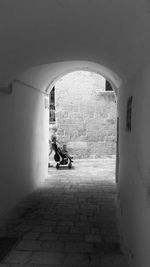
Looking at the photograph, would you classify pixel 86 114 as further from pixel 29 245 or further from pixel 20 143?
pixel 29 245

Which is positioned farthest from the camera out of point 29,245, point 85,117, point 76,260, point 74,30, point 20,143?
point 85,117

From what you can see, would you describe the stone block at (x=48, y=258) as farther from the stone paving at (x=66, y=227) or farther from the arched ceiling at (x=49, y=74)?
the arched ceiling at (x=49, y=74)

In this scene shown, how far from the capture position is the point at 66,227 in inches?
186

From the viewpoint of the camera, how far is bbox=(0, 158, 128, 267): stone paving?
3.61m

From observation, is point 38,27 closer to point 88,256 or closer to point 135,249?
point 135,249

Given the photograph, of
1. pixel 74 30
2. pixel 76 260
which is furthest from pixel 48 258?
pixel 74 30

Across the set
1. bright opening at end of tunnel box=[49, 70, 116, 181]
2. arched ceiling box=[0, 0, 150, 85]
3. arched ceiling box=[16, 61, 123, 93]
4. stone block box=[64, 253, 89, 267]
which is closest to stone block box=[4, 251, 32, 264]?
stone block box=[64, 253, 89, 267]

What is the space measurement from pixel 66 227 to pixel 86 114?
872 centimetres

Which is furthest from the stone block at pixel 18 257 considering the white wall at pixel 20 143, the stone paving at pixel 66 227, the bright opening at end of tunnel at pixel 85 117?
the bright opening at end of tunnel at pixel 85 117

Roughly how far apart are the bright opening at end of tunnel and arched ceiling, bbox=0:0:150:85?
890 centimetres

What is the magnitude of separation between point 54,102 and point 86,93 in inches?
58.1

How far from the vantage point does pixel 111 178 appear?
8.60 metres

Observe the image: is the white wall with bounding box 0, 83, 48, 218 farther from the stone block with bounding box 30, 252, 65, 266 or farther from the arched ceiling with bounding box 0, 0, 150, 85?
the stone block with bounding box 30, 252, 65, 266

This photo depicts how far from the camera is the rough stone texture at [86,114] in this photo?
42.5ft
